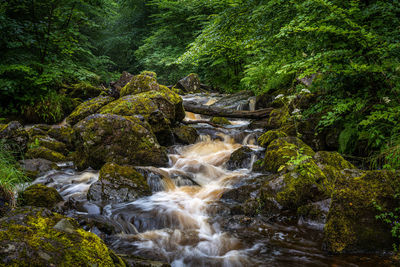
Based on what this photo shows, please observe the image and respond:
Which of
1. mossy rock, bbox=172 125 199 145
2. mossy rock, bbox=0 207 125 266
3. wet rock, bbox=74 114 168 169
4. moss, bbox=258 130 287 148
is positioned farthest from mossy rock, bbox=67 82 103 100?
mossy rock, bbox=0 207 125 266

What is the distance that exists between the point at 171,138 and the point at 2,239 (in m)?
7.17

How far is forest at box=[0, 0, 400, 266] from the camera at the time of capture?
2.74m

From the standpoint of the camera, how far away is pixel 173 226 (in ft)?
13.4

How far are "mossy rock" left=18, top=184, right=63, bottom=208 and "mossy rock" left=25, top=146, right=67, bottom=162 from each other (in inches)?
124

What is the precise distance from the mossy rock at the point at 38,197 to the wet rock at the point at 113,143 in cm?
217

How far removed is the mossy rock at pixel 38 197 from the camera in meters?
3.73

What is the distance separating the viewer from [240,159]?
6742 millimetres

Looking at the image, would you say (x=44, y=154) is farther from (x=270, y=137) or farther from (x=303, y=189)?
(x=303, y=189)

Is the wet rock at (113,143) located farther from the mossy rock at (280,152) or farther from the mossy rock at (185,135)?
the mossy rock at (280,152)

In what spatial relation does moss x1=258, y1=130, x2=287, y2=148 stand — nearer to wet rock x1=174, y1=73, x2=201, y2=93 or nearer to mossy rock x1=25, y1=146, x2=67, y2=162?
mossy rock x1=25, y1=146, x2=67, y2=162

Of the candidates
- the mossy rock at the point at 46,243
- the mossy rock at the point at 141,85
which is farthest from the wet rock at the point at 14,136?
the mossy rock at the point at 46,243

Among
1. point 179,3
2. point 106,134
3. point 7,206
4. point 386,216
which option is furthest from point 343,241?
point 179,3

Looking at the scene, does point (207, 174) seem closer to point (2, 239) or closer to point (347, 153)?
point (347, 153)

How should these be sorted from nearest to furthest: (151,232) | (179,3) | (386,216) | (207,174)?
1. (386,216)
2. (151,232)
3. (207,174)
4. (179,3)
